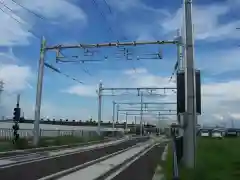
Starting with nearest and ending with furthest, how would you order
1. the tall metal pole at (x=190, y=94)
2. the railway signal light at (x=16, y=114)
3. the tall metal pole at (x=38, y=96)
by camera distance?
the tall metal pole at (x=190, y=94) → the railway signal light at (x=16, y=114) → the tall metal pole at (x=38, y=96)

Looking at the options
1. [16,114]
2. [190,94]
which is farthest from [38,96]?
[190,94]

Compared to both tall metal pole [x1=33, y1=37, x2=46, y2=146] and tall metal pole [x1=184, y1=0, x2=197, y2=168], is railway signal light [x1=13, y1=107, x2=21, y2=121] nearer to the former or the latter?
tall metal pole [x1=33, y1=37, x2=46, y2=146]

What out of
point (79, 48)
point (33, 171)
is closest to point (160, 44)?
point (79, 48)

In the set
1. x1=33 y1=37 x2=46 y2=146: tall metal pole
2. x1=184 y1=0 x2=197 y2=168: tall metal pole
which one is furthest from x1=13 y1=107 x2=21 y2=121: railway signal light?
x1=184 y1=0 x2=197 y2=168: tall metal pole

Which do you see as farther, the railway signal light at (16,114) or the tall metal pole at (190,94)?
the railway signal light at (16,114)

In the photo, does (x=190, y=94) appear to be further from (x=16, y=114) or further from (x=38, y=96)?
(x=38, y=96)

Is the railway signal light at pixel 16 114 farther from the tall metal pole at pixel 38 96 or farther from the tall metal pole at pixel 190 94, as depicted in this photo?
the tall metal pole at pixel 190 94

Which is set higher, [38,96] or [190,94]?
[38,96]

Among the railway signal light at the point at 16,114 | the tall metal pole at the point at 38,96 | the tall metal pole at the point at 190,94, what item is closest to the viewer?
the tall metal pole at the point at 190,94

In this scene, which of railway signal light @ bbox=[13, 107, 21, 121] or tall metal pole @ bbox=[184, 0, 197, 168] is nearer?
tall metal pole @ bbox=[184, 0, 197, 168]

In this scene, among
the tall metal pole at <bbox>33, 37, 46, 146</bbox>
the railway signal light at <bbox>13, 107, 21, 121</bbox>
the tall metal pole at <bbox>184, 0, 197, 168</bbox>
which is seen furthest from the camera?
the tall metal pole at <bbox>33, 37, 46, 146</bbox>

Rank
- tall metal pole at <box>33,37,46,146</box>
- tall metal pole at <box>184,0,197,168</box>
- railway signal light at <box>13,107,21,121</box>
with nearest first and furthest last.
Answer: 1. tall metal pole at <box>184,0,197,168</box>
2. railway signal light at <box>13,107,21,121</box>
3. tall metal pole at <box>33,37,46,146</box>

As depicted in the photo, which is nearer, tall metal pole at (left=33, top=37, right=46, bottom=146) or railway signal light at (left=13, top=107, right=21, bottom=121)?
railway signal light at (left=13, top=107, right=21, bottom=121)

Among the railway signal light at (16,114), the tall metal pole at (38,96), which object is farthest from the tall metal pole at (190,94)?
the tall metal pole at (38,96)
